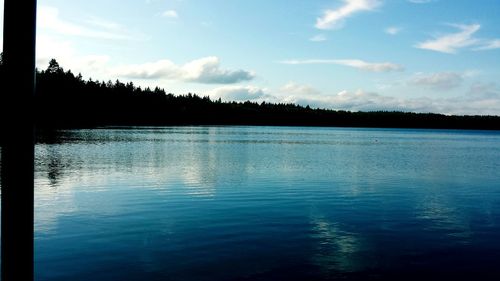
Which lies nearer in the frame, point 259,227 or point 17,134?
point 17,134

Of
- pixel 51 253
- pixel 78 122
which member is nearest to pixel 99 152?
pixel 51 253

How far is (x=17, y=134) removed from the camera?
3.67 meters

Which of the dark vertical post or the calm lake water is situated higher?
the dark vertical post

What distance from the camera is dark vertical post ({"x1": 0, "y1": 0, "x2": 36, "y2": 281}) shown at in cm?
366

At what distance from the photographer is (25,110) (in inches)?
147

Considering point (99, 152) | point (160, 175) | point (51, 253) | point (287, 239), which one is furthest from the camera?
point (99, 152)

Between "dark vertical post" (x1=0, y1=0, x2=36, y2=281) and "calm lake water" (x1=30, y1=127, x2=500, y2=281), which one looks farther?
"calm lake water" (x1=30, y1=127, x2=500, y2=281)

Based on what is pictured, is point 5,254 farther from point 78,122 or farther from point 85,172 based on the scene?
point 78,122

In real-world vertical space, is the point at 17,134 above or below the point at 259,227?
above

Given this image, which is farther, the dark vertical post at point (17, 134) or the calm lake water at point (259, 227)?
the calm lake water at point (259, 227)

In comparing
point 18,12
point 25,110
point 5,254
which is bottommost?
point 5,254

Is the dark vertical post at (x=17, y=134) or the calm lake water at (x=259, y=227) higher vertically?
the dark vertical post at (x=17, y=134)

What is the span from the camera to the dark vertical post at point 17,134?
3658mm

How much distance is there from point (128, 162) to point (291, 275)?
4161 cm
